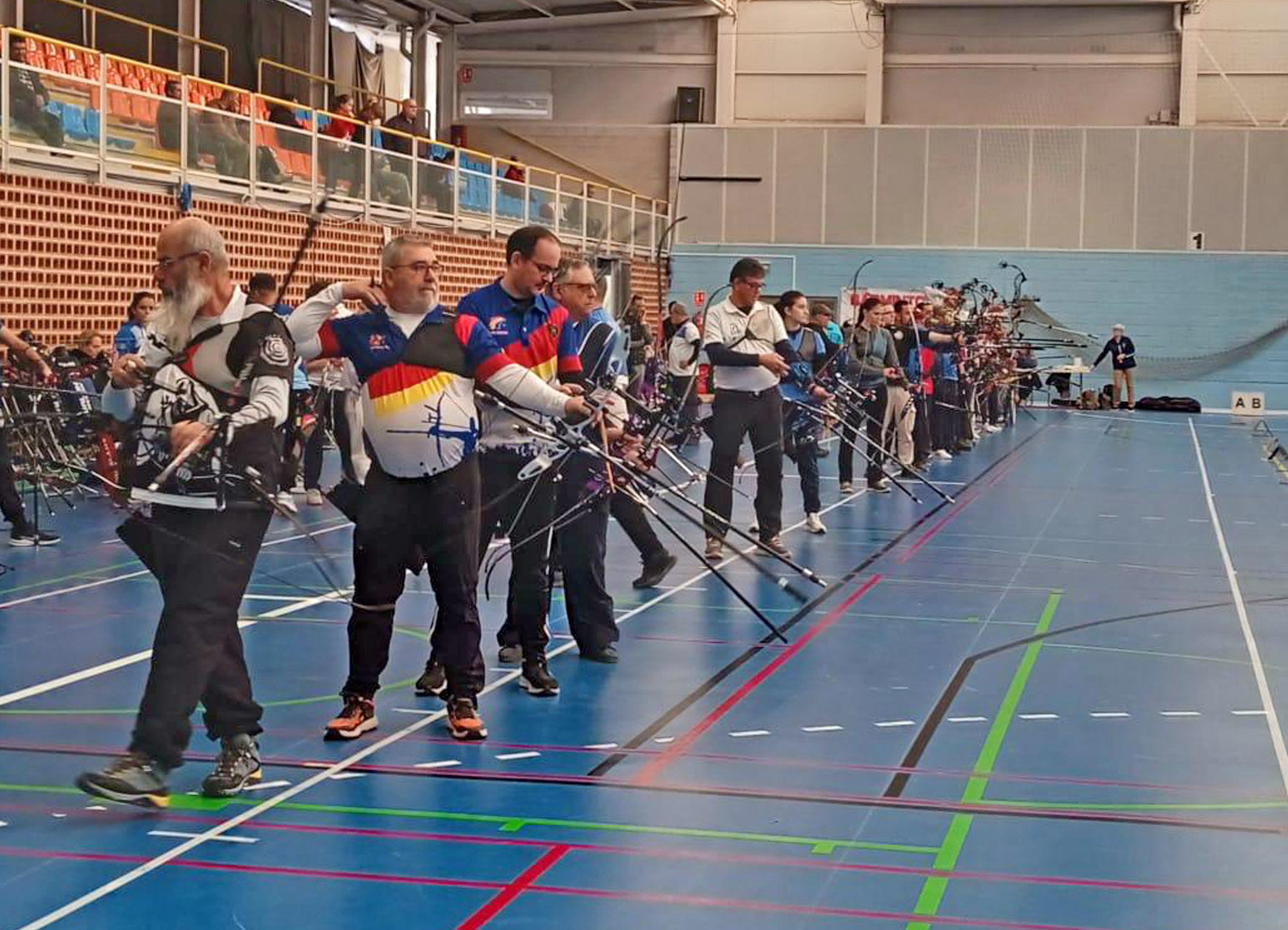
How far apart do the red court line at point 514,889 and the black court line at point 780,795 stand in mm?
787

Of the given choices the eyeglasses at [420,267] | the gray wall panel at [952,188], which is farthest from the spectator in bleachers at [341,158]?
the gray wall panel at [952,188]

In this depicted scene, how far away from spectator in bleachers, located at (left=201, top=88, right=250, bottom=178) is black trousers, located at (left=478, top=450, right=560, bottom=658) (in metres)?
12.4

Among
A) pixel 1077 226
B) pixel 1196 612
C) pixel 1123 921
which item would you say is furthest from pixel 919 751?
pixel 1077 226

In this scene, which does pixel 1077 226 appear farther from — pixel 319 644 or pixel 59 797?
pixel 59 797

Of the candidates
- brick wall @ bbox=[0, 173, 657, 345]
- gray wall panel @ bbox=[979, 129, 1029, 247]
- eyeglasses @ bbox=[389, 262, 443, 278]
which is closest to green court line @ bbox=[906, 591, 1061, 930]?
eyeglasses @ bbox=[389, 262, 443, 278]

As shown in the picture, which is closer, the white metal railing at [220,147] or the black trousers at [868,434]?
the white metal railing at [220,147]

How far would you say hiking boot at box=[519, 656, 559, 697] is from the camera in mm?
7770

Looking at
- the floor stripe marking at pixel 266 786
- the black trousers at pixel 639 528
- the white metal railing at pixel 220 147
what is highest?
the white metal railing at pixel 220 147

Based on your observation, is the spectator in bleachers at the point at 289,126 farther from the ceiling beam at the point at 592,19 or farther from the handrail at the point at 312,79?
the ceiling beam at the point at 592,19

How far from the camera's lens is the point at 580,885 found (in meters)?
5.12

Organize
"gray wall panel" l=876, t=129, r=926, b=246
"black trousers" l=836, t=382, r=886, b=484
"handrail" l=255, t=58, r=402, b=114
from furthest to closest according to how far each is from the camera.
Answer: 1. "gray wall panel" l=876, t=129, r=926, b=246
2. "handrail" l=255, t=58, r=402, b=114
3. "black trousers" l=836, t=382, r=886, b=484

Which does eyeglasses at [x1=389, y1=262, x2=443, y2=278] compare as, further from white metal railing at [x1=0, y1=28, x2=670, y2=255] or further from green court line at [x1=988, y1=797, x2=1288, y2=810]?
white metal railing at [x1=0, y1=28, x2=670, y2=255]

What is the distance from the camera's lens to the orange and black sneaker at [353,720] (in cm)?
680

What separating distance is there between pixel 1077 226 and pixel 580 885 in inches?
1356
